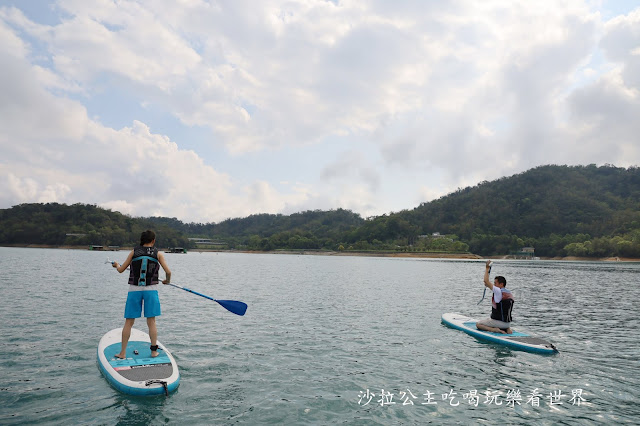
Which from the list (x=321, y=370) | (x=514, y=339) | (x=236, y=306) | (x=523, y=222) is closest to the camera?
(x=321, y=370)

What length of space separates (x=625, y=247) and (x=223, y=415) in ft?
487

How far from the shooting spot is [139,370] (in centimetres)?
908

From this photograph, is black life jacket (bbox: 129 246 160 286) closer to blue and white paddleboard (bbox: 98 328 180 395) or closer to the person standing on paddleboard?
the person standing on paddleboard

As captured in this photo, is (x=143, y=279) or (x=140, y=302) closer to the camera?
(x=143, y=279)

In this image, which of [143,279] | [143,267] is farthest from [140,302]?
[143,267]

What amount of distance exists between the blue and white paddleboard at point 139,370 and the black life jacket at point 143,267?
1.97 metres

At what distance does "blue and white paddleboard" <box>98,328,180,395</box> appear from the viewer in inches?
330

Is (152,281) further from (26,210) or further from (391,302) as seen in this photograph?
(26,210)

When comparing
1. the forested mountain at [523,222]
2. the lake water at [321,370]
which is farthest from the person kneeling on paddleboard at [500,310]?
the forested mountain at [523,222]

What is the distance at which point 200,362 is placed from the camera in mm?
11258

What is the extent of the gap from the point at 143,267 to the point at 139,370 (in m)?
2.36

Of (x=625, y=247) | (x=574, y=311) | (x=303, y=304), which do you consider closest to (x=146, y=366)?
(x=303, y=304)

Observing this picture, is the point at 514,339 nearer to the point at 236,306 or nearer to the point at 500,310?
the point at 500,310

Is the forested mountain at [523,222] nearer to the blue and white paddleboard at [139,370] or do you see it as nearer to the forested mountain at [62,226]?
the forested mountain at [62,226]
